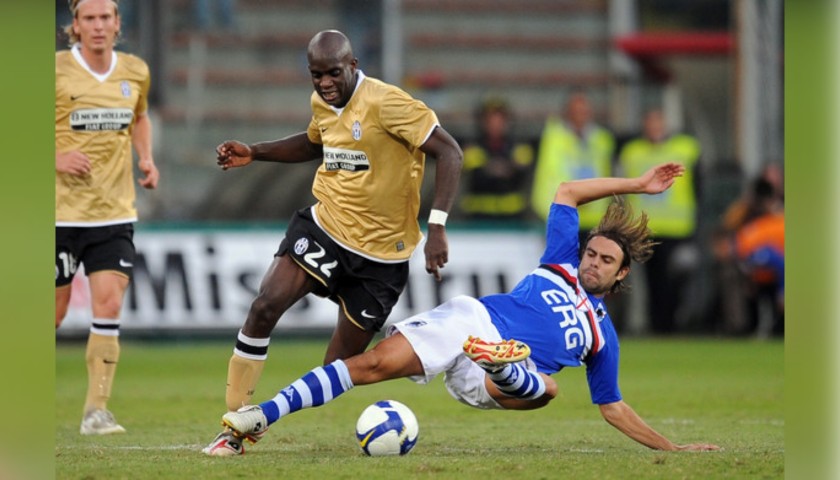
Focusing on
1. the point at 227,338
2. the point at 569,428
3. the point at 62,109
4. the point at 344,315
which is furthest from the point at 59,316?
the point at 227,338

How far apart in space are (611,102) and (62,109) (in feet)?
39.6

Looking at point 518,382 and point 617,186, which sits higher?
point 617,186

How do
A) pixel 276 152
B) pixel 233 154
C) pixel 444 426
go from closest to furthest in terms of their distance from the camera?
pixel 233 154, pixel 276 152, pixel 444 426

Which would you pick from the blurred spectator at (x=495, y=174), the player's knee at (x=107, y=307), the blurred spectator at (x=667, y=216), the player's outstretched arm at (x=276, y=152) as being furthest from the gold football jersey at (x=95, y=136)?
the blurred spectator at (x=667, y=216)

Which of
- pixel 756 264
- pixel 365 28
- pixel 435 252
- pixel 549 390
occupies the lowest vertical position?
pixel 756 264

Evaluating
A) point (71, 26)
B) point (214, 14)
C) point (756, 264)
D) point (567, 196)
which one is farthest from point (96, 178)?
point (214, 14)

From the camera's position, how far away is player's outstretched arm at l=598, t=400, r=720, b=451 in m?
5.76

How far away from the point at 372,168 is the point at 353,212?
0.77 ft

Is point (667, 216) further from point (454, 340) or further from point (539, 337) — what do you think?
point (454, 340)

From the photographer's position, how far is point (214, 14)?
1905cm

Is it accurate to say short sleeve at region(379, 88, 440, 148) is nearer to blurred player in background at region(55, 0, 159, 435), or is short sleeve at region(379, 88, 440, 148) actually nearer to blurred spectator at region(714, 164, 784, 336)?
blurred player in background at region(55, 0, 159, 435)

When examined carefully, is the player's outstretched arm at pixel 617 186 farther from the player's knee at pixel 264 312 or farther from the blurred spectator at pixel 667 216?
the blurred spectator at pixel 667 216

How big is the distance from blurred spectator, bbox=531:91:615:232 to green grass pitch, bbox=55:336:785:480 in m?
2.24

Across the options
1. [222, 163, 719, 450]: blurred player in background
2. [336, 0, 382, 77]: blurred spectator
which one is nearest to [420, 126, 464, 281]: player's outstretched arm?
[222, 163, 719, 450]: blurred player in background
